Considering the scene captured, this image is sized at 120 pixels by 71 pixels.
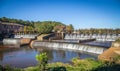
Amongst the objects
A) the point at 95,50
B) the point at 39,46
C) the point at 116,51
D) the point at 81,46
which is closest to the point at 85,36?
the point at 39,46

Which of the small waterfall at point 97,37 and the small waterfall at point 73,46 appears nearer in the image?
the small waterfall at point 73,46

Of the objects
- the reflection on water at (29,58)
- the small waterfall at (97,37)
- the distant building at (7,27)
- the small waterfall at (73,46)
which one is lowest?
the reflection on water at (29,58)

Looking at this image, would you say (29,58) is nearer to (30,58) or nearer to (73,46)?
(30,58)

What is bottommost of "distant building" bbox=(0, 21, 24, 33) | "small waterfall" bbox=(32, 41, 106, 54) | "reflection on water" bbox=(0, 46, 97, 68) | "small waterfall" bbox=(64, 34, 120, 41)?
"reflection on water" bbox=(0, 46, 97, 68)

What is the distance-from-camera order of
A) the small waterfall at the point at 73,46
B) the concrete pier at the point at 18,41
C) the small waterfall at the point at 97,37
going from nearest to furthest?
the small waterfall at the point at 73,46 → the concrete pier at the point at 18,41 → the small waterfall at the point at 97,37

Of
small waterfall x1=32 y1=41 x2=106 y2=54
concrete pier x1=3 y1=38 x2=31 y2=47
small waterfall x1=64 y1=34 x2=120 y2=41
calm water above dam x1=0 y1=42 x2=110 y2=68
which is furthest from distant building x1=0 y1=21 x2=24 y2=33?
calm water above dam x1=0 y1=42 x2=110 y2=68

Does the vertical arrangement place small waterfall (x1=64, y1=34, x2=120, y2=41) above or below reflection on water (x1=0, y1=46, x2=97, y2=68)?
above

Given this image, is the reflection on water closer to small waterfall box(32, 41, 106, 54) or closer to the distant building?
small waterfall box(32, 41, 106, 54)

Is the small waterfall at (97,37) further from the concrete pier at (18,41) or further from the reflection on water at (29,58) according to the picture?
the reflection on water at (29,58)

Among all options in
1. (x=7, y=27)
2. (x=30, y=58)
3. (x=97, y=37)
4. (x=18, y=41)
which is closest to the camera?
(x=30, y=58)

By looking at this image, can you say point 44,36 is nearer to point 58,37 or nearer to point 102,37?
point 58,37

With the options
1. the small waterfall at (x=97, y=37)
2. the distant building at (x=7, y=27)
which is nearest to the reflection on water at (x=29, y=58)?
the small waterfall at (x=97, y=37)

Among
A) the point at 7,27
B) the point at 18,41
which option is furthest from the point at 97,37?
the point at 7,27

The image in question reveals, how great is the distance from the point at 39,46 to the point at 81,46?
8505 millimetres
